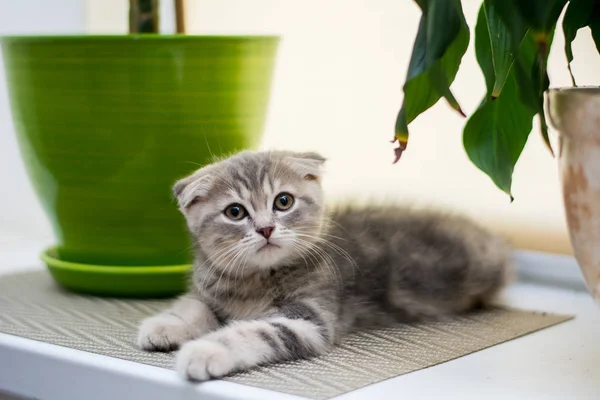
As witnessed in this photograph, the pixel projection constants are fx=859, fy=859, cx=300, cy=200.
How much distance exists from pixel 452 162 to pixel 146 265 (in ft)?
1.97

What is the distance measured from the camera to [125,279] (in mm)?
1428

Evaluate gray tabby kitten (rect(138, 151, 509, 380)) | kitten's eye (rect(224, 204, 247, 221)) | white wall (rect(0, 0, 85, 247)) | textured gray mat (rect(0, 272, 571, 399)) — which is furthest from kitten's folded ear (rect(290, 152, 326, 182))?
white wall (rect(0, 0, 85, 247))

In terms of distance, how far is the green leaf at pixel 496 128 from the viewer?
3.15ft

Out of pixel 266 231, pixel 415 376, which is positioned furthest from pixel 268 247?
pixel 415 376

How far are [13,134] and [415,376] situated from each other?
135 cm

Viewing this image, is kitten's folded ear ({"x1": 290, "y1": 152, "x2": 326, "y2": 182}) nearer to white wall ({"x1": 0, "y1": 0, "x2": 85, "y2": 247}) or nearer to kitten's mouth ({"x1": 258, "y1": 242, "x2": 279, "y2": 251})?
kitten's mouth ({"x1": 258, "y1": 242, "x2": 279, "y2": 251})

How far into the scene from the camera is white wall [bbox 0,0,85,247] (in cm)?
200

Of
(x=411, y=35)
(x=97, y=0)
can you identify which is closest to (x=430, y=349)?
(x=411, y=35)

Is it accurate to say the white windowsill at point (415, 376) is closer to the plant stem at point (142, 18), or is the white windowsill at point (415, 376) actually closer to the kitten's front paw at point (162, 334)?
the kitten's front paw at point (162, 334)

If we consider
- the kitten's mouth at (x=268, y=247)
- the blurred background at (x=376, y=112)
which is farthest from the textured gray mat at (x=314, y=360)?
the blurred background at (x=376, y=112)

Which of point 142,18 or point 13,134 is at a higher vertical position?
point 142,18

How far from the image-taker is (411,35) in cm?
161

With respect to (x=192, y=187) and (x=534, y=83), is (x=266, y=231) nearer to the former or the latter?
(x=192, y=187)

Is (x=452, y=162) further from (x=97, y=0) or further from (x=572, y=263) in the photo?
(x=97, y=0)
